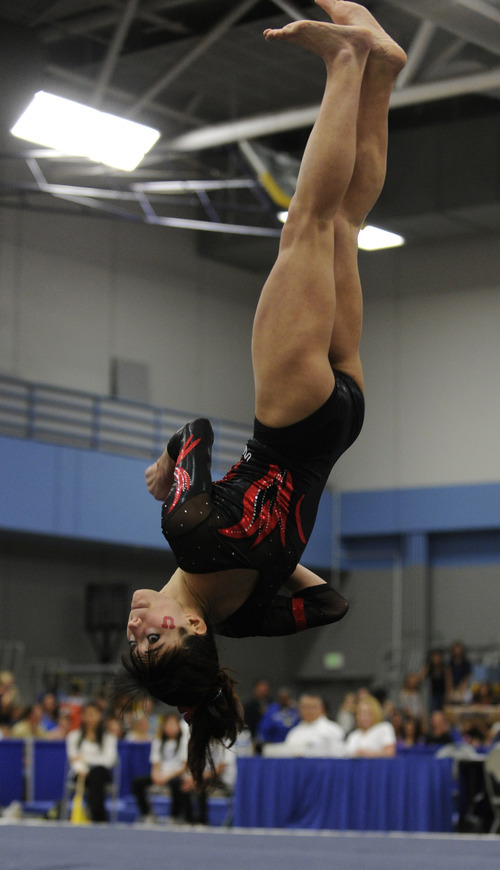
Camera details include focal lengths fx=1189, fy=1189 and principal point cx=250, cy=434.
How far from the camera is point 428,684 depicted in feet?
53.6

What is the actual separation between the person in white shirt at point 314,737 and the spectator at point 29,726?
281 centimetres

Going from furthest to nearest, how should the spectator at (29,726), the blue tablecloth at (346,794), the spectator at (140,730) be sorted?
the spectator at (29,726) < the spectator at (140,730) < the blue tablecloth at (346,794)

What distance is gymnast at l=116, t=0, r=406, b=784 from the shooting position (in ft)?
11.8

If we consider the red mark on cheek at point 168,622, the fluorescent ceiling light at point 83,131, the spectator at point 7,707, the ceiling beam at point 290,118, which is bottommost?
the spectator at point 7,707

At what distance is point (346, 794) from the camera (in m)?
8.72

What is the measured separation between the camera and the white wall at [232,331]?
55.5 feet

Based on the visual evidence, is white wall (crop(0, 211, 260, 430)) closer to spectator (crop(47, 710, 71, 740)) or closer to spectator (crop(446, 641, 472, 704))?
spectator (crop(446, 641, 472, 704))

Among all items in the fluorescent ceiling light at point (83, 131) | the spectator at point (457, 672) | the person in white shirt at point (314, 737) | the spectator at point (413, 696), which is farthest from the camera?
the spectator at point (457, 672)

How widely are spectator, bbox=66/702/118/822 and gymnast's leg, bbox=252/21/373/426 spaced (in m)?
6.83

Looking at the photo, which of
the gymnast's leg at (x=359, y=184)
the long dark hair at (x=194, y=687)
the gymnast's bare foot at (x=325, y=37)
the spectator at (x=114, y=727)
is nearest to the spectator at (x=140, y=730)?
the spectator at (x=114, y=727)

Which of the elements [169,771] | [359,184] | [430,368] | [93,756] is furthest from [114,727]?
[430,368]

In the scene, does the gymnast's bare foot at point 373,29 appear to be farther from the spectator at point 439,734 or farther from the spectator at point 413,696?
the spectator at point 413,696

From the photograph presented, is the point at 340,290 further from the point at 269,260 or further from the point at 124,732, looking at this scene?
the point at 269,260

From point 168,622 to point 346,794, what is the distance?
5553 millimetres
